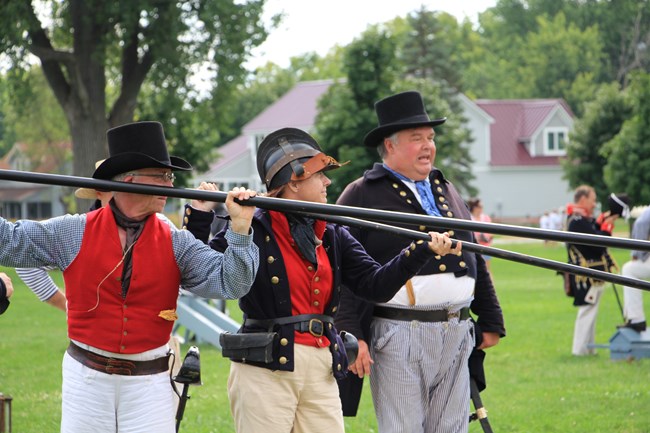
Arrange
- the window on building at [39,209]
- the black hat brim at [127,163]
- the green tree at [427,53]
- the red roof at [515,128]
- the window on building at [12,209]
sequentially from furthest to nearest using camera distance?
the window on building at [39,209] → the window on building at [12,209] → the red roof at [515,128] → the green tree at [427,53] → the black hat brim at [127,163]

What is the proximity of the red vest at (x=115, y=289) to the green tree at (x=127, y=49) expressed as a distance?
25045 millimetres

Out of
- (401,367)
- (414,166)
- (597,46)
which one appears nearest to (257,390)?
(401,367)

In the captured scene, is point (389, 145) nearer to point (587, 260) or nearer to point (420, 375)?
point (420, 375)

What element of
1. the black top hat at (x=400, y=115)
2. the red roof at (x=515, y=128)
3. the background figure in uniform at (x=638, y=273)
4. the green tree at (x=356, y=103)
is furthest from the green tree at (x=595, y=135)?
the black top hat at (x=400, y=115)

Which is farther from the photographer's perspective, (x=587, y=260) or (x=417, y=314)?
(x=587, y=260)

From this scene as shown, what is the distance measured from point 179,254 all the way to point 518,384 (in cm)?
706

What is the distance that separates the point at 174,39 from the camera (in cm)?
2964

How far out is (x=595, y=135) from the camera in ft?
151

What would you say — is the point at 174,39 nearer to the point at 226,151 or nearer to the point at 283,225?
the point at 283,225

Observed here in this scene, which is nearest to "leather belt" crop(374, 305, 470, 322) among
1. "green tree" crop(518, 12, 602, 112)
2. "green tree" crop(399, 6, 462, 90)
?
"green tree" crop(399, 6, 462, 90)

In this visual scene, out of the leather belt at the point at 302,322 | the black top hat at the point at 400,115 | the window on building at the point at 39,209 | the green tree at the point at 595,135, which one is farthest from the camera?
the window on building at the point at 39,209

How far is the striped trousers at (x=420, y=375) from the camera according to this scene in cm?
573

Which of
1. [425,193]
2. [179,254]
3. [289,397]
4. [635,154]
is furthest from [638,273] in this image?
[635,154]

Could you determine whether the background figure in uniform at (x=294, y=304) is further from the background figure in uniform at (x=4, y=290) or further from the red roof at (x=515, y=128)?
the red roof at (x=515, y=128)
